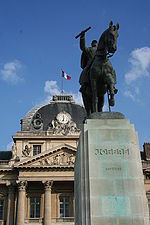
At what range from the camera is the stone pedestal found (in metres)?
6.40

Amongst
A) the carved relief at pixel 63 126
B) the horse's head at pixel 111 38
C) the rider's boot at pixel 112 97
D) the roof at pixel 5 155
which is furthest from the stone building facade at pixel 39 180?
the horse's head at pixel 111 38

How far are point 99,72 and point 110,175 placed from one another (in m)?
2.82

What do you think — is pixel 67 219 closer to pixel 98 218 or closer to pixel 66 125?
pixel 66 125

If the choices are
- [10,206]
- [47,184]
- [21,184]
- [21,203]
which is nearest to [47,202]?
[47,184]

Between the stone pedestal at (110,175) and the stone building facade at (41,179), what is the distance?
32969 millimetres

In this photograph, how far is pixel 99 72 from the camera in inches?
325

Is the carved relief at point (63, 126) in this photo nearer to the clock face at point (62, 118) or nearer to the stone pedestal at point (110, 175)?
the clock face at point (62, 118)

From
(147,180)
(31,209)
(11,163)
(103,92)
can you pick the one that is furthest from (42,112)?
(103,92)

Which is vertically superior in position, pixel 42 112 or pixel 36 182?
pixel 42 112

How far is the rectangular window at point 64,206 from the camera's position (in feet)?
136

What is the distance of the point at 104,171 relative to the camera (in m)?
6.79

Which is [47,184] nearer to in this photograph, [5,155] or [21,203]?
[21,203]

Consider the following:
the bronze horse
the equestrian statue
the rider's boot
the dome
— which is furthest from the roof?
the rider's boot

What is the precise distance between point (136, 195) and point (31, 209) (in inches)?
1465
